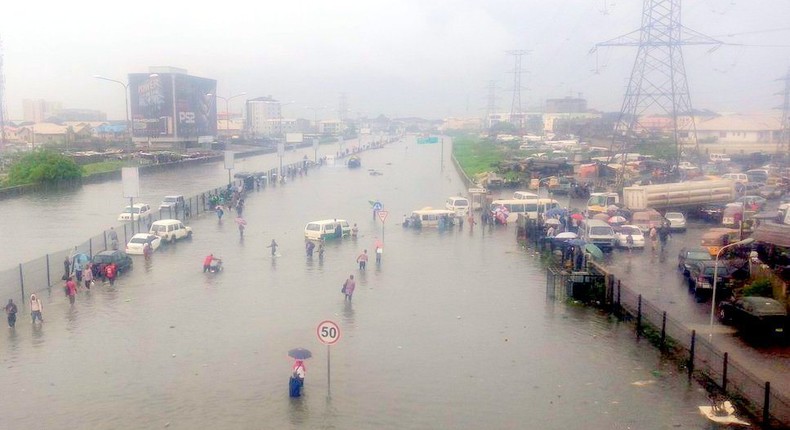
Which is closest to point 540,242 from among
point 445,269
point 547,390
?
point 445,269

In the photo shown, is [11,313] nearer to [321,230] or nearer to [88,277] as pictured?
[88,277]

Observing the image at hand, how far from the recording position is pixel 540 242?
2075 cm

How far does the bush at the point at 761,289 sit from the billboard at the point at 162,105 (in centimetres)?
7327

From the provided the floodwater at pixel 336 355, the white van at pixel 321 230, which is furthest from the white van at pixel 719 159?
the white van at pixel 321 230

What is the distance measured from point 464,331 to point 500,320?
1.06 m

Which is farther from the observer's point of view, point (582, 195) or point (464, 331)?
point (582, 195)

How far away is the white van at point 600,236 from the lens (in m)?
19.8

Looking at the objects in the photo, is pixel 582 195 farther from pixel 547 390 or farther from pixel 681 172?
pixel 547 390

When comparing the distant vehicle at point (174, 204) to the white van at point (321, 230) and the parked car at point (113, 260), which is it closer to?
the white van at point (321, 230)

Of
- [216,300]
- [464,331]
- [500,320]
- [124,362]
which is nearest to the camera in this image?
[124,362]

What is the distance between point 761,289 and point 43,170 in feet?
117

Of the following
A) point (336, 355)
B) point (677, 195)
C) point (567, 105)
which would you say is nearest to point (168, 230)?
point (336, 355)

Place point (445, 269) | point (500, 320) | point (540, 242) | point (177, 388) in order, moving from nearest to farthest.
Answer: point (177, 388) < point (500, 320) < point (445, 269) < point (540, 242)

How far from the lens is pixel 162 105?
7900 centimetres
